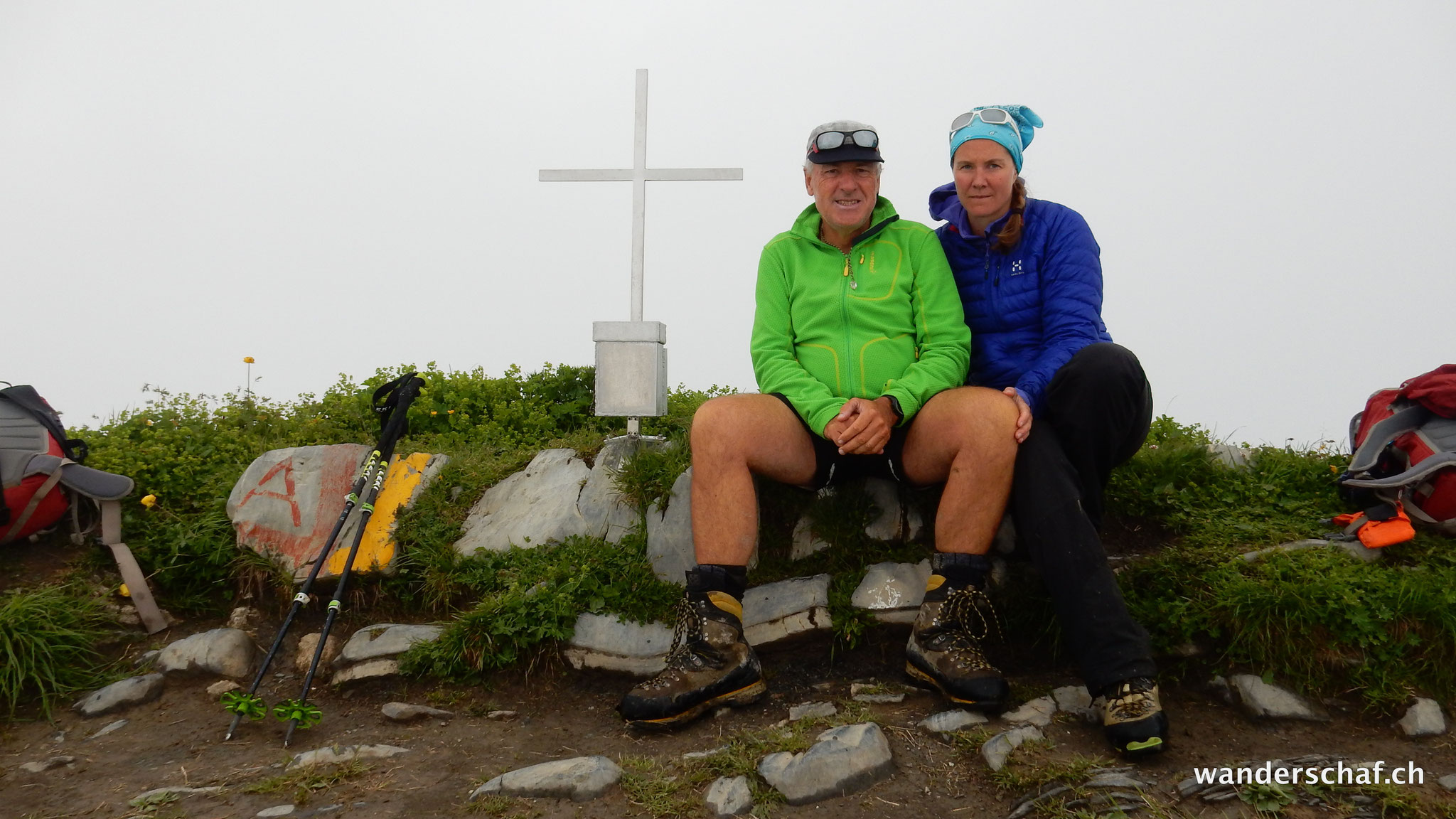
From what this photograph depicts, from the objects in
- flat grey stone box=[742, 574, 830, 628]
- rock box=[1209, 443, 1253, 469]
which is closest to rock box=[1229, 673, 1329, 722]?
flat grey stone box=[742, 574, 830, 628]

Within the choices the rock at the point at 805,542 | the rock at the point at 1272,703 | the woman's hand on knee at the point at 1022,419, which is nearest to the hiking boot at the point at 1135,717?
the rock at the point at 1272,703

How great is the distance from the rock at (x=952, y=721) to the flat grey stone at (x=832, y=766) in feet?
0.91

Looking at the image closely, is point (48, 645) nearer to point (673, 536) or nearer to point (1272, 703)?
point (673, 536)

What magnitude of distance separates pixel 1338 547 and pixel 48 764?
19.1 ft

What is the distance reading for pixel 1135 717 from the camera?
10.8ft

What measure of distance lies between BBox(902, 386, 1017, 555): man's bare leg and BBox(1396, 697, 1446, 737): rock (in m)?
1.69

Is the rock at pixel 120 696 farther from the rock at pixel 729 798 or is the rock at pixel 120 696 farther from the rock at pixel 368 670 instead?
the rock at pixel 729 798

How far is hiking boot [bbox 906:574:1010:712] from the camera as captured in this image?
3637mm

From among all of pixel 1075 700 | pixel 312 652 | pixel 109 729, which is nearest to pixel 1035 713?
pixel 1075 700

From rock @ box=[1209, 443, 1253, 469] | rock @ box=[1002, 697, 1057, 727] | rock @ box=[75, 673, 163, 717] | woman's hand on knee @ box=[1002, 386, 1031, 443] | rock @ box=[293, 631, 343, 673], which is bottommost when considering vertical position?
rock @ box=[75, 673, 163, 717]

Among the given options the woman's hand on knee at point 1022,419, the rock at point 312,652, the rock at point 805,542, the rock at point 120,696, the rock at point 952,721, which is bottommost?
the rock at point 120,696

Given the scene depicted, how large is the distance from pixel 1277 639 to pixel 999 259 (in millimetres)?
1972

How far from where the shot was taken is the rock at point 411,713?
4.29m

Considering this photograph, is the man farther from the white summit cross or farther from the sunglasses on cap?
the white summit cross
